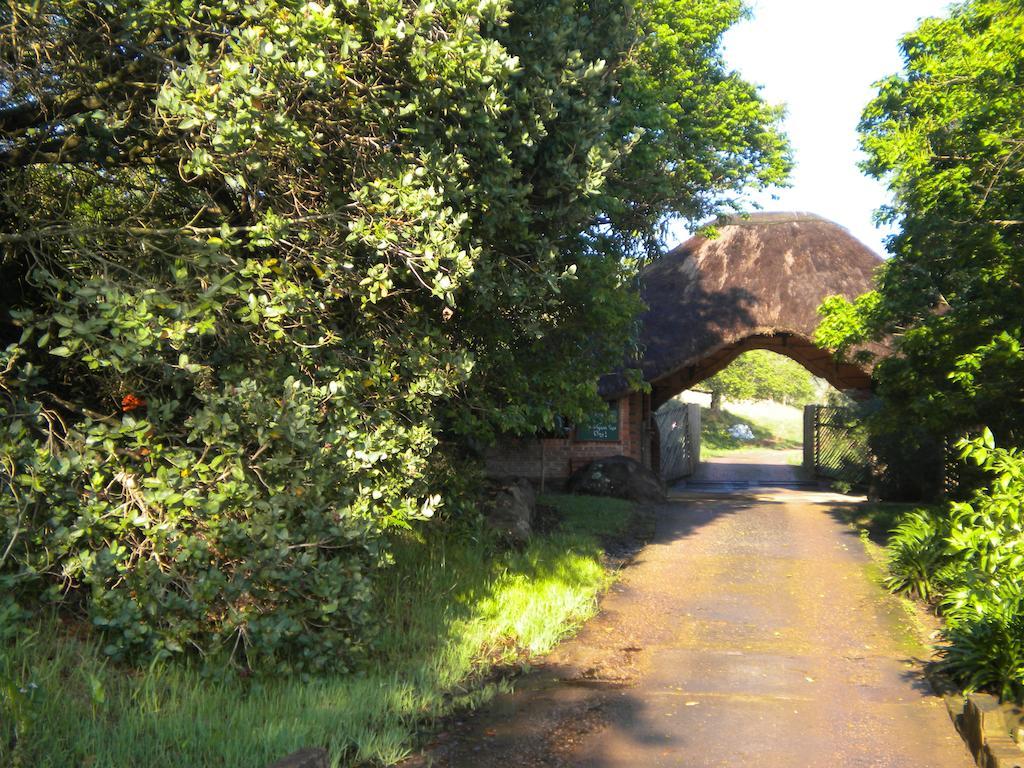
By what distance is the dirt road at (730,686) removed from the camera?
5.78 meters

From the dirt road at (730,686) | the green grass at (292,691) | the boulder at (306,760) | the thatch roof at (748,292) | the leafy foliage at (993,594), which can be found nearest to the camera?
the boulder at (306,760)

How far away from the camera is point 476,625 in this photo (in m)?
8.31

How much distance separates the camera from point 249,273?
6.40 metres

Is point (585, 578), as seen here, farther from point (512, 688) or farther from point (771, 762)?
point (771, 762)

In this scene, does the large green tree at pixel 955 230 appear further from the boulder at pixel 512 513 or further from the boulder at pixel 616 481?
the boulder at pixel 616 481

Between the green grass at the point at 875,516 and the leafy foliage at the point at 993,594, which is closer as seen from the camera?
the leafy foliage at the point at 993,594

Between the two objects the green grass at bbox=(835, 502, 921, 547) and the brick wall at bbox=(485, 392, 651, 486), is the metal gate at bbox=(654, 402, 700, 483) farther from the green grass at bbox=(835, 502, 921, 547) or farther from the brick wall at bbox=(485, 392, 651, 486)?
the green grass at bbox=(835, 502, 921, 547)

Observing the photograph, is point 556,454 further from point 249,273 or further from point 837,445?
point 249,273

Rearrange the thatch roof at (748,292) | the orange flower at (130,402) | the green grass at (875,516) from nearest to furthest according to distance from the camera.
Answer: the orange flower at (130,402) → the green grass at (875,516) → the thatch roof at (748,292)

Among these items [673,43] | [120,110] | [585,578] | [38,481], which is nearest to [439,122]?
[120,110]

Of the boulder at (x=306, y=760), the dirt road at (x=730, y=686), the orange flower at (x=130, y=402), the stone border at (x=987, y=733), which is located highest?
the orange flower at (x=130, y=402)

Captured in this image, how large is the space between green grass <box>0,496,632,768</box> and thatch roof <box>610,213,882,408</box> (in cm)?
1195

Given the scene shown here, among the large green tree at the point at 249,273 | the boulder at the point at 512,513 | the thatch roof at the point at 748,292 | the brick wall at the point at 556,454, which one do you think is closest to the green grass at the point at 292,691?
the large green tree at the point at 249,273

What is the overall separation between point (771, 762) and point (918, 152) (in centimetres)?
736
